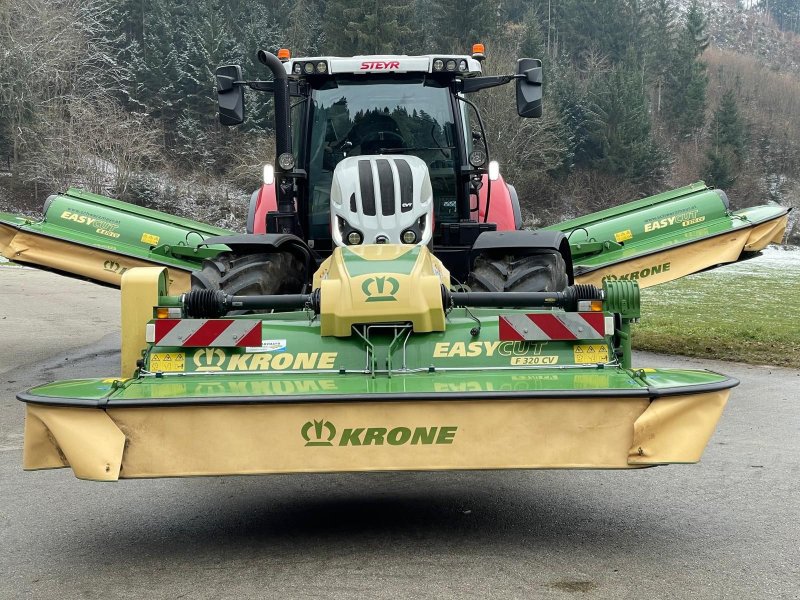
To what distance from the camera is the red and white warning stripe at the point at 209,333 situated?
5.62 metres

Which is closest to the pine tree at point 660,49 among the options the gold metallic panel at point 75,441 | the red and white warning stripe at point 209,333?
the red and white warning stripe at point 209,333

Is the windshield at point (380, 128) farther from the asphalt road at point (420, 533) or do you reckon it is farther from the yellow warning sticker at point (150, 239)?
the yellow warning sticker at point (150, 239)

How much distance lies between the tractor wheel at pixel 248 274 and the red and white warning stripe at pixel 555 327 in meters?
1.95

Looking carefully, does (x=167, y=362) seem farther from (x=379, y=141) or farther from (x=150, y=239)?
(x=150, y=239)

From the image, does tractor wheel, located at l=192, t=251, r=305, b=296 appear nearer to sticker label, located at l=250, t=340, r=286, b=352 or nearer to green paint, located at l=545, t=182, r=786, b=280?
sticker label, located at l=250, t=340, r=286, b=352

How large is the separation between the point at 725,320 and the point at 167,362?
38.8 feet

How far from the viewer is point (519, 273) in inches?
271

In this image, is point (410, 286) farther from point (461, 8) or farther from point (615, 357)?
point (461, 8)

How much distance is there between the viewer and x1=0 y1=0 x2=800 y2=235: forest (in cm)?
5459

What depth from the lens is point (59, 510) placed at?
19.7 ft

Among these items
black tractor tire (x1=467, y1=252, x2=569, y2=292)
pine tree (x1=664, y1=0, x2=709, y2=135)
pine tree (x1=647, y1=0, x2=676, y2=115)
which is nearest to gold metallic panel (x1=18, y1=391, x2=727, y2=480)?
black tractor tire (x1=467, y1=252, x2=569, y2=292)

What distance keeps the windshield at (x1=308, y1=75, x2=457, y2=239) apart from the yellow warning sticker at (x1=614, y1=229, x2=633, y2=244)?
388 cm

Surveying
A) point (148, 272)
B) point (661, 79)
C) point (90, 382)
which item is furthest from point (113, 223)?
point (661, 79)

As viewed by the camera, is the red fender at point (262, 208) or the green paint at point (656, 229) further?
the green paint at point (656, 229)
